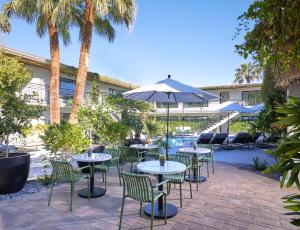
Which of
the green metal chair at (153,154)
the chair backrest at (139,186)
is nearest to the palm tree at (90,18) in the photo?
the green metal chair at (153,154)

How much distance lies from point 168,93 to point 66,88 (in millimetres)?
13957

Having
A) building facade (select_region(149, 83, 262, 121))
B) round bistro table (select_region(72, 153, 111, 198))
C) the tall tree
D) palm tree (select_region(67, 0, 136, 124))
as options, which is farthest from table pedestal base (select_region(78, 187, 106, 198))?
building facade (select_region(149, 83, 262, 121))

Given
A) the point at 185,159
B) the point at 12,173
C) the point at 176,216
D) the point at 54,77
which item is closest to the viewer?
the point at 176,216

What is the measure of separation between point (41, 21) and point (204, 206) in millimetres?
12601

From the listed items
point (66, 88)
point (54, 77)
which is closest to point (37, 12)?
point (54, 77)

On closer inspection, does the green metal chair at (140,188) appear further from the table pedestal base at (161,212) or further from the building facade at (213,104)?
the building facade at (213,104)

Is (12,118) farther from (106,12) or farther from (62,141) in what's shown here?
(106,12)

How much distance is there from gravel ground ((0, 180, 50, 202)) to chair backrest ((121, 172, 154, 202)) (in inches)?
126

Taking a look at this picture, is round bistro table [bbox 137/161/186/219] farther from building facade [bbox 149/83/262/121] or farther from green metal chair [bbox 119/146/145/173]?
building facade [bbox 149/83/262/121]

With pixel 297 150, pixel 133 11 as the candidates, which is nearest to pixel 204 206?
pixel 297 150

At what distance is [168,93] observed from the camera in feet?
23.1

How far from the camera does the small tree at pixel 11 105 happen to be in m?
5.72

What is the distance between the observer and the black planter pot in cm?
540

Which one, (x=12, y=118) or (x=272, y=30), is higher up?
(x=272, y=30)
